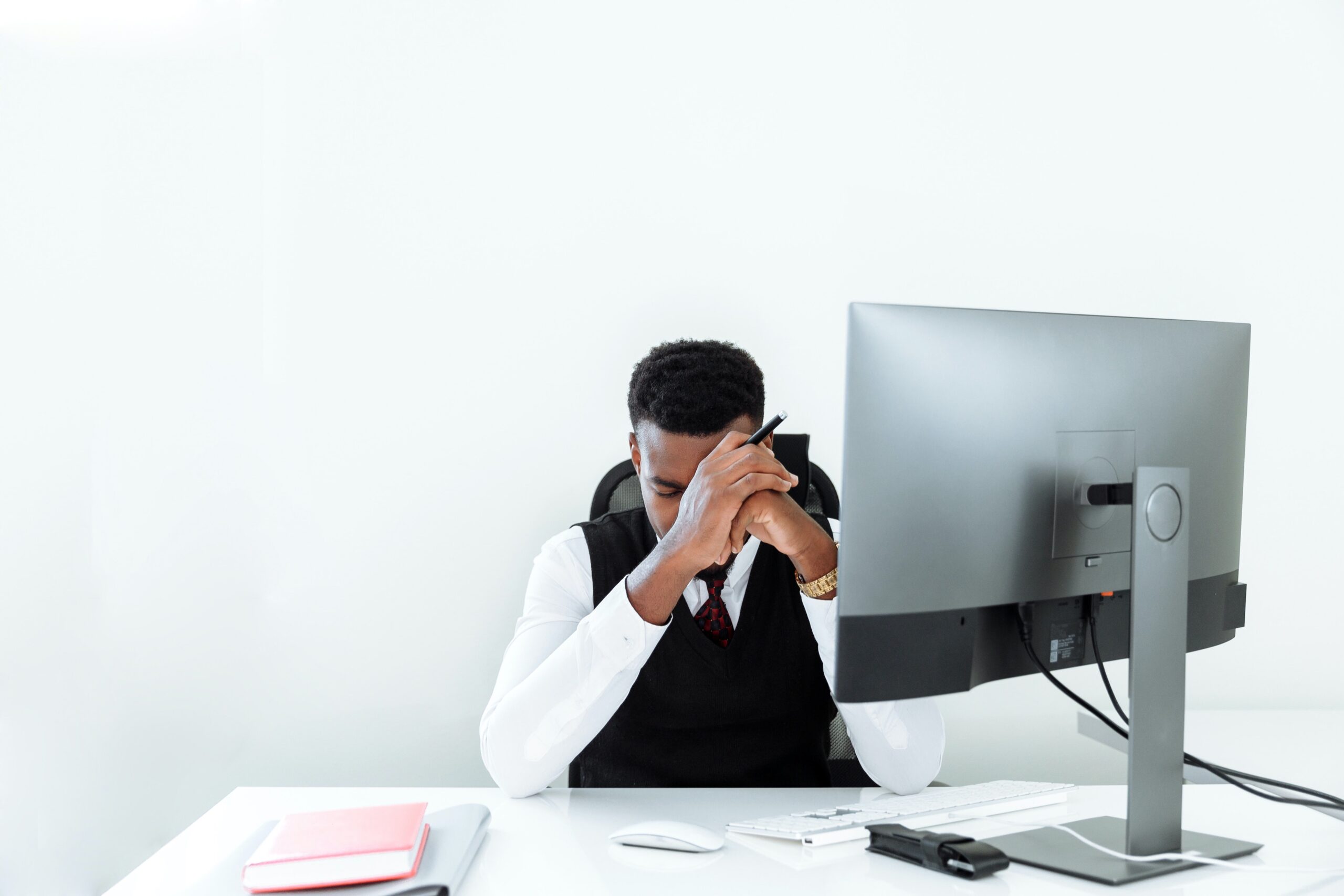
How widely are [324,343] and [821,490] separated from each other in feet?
3.42

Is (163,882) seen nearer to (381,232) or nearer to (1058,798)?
(1058,798)

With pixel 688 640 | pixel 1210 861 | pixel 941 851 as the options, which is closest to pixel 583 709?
pixel 688 640

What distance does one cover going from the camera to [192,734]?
1768mm

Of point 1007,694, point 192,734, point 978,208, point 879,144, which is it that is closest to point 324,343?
point 192,734

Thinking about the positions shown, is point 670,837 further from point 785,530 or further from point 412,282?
point 412,282

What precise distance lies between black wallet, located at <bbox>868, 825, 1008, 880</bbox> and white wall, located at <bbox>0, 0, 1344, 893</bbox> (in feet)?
3.36

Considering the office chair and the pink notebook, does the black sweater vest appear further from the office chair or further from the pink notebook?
the pink notebook

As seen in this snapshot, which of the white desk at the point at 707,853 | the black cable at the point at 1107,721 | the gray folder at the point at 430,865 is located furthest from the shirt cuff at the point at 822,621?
the gray folder at the point at 430,865

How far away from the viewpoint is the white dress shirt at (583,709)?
116 centimetres

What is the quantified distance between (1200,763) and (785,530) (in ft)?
1.86

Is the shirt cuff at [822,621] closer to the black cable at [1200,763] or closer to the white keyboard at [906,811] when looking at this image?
the white keyboard at [906,811]

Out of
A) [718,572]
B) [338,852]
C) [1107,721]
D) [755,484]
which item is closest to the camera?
[338,852]

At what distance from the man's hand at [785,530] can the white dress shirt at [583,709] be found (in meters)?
0.14

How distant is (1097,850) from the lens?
0.93m
